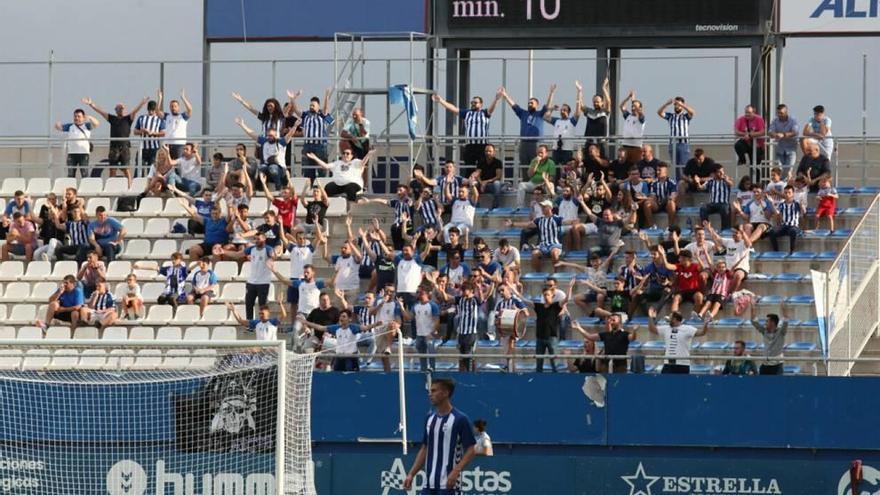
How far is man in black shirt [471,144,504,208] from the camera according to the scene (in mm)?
26547

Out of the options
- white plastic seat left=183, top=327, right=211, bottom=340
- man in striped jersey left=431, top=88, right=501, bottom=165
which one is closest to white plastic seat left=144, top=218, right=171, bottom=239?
white plastic seat left=183, top=327, right=211, bottom=340

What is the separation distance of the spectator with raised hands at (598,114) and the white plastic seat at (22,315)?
26.9ft

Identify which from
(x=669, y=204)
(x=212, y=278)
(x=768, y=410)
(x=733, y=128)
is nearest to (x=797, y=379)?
(x=768, y=410)

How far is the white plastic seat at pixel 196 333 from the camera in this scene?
24.9m

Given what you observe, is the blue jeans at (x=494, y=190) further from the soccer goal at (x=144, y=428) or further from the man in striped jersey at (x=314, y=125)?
the soccer goal at (x=144, y=428)

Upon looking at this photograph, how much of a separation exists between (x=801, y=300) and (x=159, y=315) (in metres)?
8.57

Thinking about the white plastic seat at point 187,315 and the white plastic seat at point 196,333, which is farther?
the white plastic seat at point 187,315

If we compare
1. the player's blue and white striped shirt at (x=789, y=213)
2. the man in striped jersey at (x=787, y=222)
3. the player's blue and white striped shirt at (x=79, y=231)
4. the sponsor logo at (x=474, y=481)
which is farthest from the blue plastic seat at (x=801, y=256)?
the player's blue and white striped shirt at (x=79, y=231)

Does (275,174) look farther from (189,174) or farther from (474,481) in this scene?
(474,481)

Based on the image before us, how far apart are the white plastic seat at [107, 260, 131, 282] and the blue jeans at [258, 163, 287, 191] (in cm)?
257

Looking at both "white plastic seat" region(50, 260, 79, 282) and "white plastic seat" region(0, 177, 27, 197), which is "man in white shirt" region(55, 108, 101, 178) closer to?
"white plastic seat" region(0, 177, 27, 197)

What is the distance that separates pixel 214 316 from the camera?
2509cm

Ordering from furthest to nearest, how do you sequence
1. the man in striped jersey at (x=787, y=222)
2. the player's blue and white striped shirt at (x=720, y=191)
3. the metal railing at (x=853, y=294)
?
the player's blue and white striped shirt at (x=720, y=191) < the man in striped jersey at (x=787, y=222) < the metal railing at (x=853, y=294)

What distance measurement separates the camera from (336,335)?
911 inches
